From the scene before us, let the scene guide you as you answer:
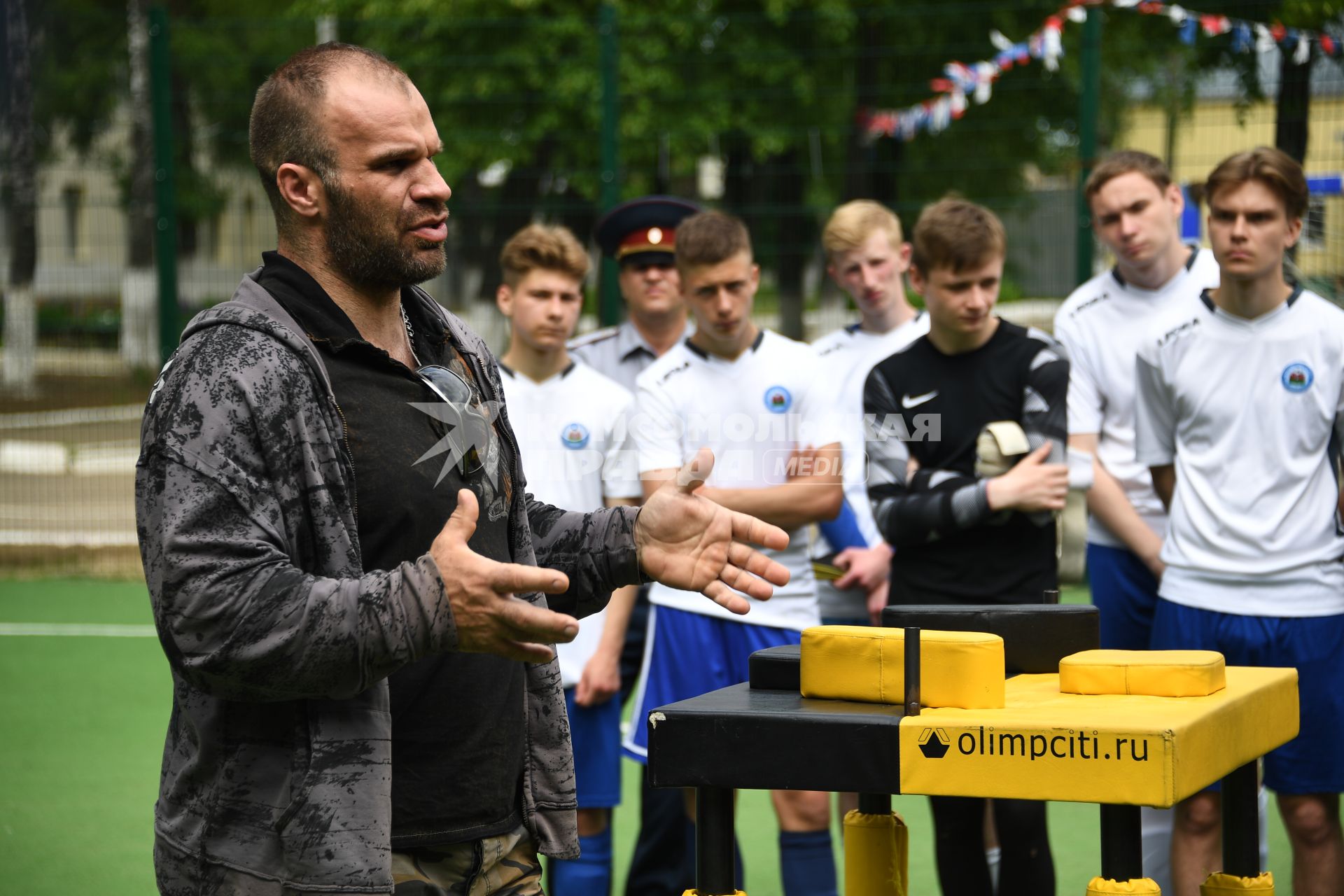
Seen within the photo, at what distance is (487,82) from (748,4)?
30.3 feet

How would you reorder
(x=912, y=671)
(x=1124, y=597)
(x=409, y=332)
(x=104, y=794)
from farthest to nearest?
(x=104, y=794)
(x=1124, y=597)
(x=409, y=332)
(x=912, y=671)

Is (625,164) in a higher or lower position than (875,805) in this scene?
higher

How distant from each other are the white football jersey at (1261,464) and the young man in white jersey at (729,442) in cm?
104

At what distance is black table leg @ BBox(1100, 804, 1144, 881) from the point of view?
2.29 meters

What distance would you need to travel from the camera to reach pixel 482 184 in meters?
10.7

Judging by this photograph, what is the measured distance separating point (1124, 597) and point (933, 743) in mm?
2803

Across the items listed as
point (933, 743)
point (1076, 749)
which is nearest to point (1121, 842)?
point (1076, 749)

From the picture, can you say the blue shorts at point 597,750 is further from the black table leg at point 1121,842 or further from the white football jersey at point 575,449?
the black table leg at point 1121,842

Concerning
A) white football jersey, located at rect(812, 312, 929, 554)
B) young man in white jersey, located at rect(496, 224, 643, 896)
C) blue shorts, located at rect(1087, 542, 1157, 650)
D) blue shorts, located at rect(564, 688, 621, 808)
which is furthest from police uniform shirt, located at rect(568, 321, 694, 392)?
blue shorts, located at rect(1087, 542, 1157, 650)

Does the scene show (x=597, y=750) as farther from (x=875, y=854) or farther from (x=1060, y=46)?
(x=1060, y=46)

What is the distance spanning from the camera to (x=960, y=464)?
4355 mm

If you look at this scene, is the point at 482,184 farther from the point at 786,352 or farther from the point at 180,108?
the point at 786,352

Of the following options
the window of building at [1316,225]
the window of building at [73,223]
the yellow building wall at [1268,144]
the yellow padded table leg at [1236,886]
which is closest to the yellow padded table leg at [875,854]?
the yellow padded table leg at [1236,886]

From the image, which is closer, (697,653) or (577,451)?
(697,653)
